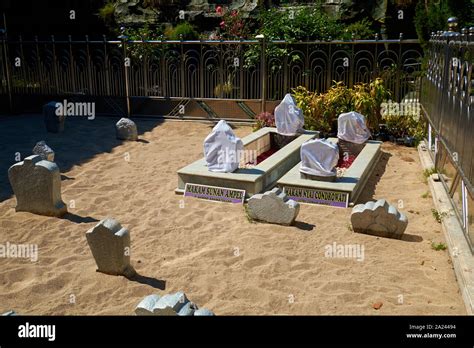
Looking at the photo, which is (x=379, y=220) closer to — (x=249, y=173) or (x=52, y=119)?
(x=249, y=173)

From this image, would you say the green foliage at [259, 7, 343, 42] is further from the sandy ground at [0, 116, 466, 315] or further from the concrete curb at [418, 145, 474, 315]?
the concrete curb at [418, 145, 474, 315]

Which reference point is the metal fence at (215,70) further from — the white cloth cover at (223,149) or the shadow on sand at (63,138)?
the white cloth cover at (223,149)

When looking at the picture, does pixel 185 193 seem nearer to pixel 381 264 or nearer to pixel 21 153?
pixel 381 264

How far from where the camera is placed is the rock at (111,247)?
560cm

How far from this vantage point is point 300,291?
17.6 ft

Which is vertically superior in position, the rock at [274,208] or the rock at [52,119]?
the rock at [52,119]

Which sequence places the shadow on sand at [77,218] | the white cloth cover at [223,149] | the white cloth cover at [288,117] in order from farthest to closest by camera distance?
1. the white cloth cover at [288,117]
2. the white cloth cover at [223,149]
3. the shadow on sand at [77,218]

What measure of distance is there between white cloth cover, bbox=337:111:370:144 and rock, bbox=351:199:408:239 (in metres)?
4.38

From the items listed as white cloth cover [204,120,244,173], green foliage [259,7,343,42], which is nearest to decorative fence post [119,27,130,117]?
green foliage [259,7,343,42]

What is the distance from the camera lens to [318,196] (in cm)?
796

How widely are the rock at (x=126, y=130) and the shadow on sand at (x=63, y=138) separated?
0.16 meters

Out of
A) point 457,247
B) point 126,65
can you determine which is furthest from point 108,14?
point 457,247

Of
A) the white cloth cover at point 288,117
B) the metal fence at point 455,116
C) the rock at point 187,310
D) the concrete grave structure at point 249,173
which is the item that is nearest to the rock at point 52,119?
the concrete grave structure at point 249,173

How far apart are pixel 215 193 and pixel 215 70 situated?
6.76 metres
